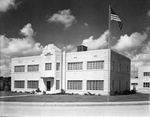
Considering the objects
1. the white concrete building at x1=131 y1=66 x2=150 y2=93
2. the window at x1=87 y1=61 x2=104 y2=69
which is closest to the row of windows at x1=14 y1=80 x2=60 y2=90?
the window at x1=87 y1=61 x2=104 y2=69

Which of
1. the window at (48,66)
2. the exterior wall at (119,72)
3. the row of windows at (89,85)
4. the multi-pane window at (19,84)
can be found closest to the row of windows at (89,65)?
the exterior wall at (119,72)

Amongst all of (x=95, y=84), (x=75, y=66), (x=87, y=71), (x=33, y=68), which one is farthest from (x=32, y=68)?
(x=95, y=84)

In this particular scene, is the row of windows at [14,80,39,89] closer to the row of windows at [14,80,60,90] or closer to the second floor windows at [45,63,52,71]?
the row of windows at [14,80,60,90]

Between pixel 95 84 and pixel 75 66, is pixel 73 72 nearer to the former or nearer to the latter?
pixel 75 66

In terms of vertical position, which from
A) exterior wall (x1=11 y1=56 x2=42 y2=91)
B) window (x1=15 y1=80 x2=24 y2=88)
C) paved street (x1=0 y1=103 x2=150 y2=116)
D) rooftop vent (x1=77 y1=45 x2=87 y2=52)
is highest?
rooftop vent (x1=77 y1=45 x2=87 y2=52)

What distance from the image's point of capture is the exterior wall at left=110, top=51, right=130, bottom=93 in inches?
1165

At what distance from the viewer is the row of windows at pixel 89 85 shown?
1120 inches

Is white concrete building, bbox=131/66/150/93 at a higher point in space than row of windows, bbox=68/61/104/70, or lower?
lower

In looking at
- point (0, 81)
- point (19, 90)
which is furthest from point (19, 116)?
point (0, 81)

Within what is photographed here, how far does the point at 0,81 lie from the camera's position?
38.3m

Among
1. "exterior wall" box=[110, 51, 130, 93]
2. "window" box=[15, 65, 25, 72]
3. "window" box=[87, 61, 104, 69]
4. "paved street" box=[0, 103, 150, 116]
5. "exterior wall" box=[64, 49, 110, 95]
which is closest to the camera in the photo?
"paved street" box=[0, 103, 150, 116]

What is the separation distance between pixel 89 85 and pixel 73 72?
3744mm

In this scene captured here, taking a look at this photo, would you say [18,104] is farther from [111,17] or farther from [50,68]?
[50,68]

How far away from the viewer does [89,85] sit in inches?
1156
